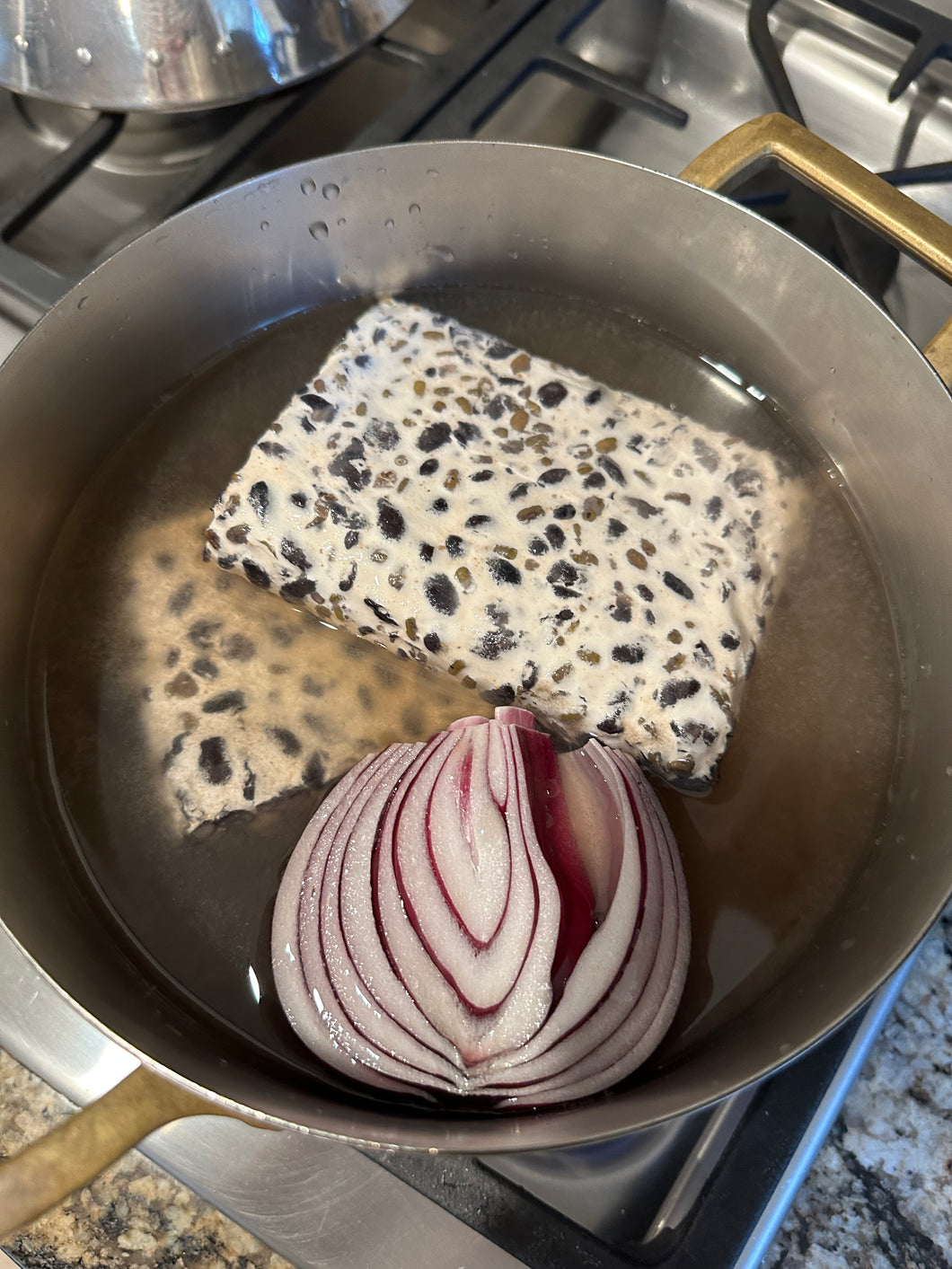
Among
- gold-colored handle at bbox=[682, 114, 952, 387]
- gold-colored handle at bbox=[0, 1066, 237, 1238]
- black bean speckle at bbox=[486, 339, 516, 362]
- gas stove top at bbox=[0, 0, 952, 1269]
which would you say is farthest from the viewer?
black bean speckle at bbox=[486, 339, 516, 362]

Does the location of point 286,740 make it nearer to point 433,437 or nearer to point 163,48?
point 433,437

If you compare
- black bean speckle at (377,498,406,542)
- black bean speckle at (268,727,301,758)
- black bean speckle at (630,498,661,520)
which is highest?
black bean speckle at (630,498,661,520)

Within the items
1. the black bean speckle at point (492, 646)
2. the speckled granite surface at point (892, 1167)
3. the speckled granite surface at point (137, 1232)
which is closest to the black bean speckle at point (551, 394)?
the black bean speckle at point (492, 646)

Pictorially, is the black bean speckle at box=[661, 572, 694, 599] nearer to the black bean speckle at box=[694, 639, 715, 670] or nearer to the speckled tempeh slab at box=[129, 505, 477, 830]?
the black bean speckle at box=[694, 639, 715, 670]

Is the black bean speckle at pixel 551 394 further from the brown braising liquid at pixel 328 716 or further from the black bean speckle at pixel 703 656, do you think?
the black bean speckle at pixel 703 656

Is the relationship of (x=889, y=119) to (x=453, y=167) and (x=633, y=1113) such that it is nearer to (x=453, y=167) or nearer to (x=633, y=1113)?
(x=453, y=167)

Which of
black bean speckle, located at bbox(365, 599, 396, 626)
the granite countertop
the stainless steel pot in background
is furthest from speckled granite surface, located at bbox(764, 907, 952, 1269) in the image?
the stainless steel pot in background

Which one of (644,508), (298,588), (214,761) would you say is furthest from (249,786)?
(644,508)
